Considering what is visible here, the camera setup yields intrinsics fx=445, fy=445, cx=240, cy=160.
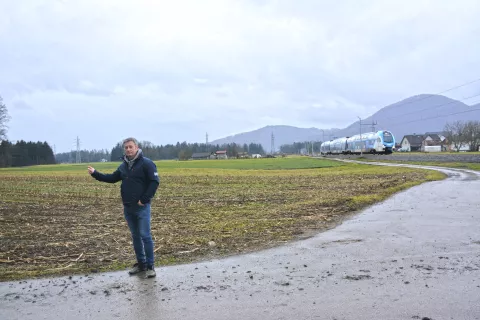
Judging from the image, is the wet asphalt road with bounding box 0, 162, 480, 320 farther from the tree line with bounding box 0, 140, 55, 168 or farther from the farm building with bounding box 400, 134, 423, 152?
the farm building with bounding box 400, 134, 423, 152

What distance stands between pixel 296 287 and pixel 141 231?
2722mm

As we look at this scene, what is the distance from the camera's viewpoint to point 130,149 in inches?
280

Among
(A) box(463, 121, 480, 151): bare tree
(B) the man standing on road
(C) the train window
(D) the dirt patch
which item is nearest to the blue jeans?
(B) the man standing on road

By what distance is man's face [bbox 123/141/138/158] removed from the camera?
280 inches

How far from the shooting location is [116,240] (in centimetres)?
981

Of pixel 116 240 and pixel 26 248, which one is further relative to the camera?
pixel 116 240

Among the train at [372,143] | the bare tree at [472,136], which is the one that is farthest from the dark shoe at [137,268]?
the bare tree at [472,136]

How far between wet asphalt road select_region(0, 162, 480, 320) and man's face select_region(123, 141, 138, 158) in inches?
73.6

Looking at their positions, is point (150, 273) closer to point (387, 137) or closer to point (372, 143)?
point (387, 137)

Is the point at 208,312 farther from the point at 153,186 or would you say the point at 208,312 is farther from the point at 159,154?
the point at 159,154

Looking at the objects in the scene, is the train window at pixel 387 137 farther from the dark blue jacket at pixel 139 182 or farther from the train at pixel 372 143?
the dark blue jacket at pixel 139 182

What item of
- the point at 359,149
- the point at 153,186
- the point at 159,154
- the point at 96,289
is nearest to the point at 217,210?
the point at 153,186

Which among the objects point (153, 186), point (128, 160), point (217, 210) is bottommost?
point (217, 210)

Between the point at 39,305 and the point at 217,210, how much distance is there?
10.5 meters
